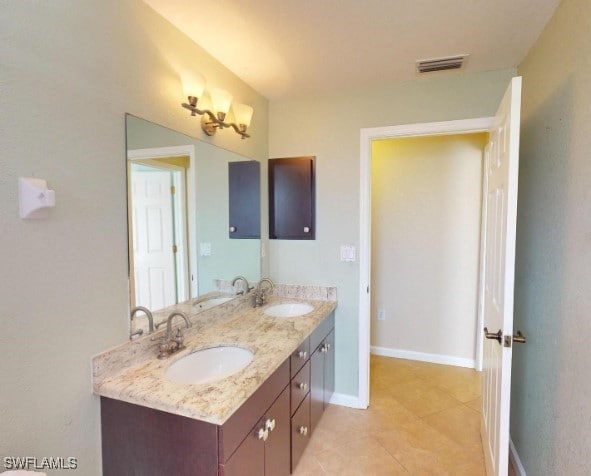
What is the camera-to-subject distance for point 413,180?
10.6ft

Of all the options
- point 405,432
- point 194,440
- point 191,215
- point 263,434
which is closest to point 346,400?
point 405,432

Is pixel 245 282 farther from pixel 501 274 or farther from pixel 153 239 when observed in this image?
pixel 501 274

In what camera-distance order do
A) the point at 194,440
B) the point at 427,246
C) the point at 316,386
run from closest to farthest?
the point at 194,440 < the point at 316,386 < the point at 427,246

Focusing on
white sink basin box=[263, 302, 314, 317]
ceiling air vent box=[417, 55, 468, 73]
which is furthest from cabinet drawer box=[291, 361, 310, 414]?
ceiling air vent box=[417, 55, 468, 73]

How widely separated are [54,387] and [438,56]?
2.35 metres

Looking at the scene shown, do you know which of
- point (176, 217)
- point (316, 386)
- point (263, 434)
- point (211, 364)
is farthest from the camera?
point (316, 386)

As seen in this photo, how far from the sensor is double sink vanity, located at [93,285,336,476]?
3.67ft

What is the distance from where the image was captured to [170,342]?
1482mm

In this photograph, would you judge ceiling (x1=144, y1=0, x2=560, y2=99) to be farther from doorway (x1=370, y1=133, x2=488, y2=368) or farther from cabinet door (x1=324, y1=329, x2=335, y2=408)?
cabinet door (x1=324, y1=329, x2=335, y2=408)

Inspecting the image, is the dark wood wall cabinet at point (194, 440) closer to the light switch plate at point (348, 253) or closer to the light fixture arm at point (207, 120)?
the light switch plate at point (348, 253)

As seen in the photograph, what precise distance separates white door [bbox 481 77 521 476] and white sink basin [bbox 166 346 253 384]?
44.3 inches

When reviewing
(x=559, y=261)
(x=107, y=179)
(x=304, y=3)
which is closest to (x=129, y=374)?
(x=107, y=179)

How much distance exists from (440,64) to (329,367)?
6.95 ft

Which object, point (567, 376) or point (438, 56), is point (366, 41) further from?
point (567, 376)
